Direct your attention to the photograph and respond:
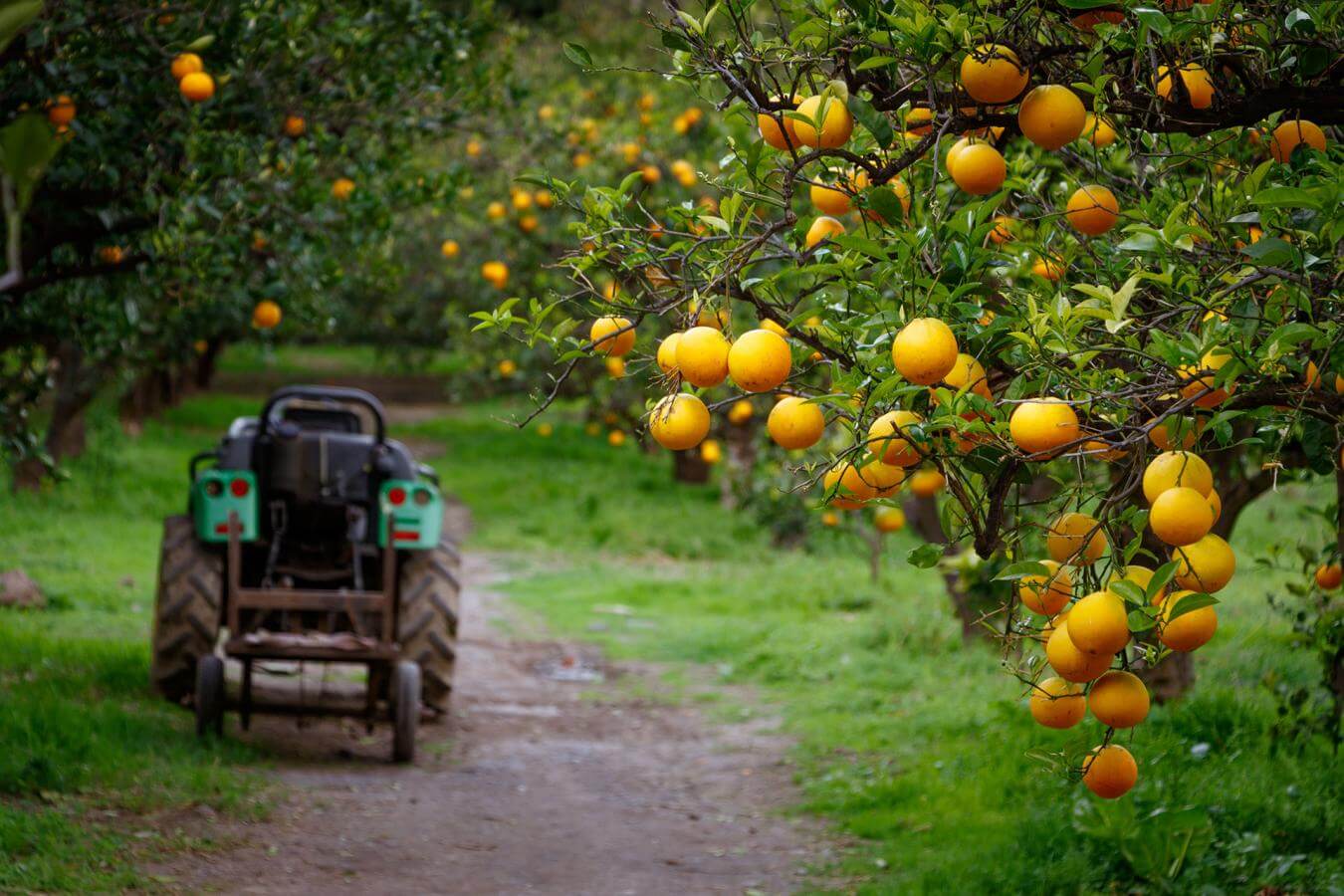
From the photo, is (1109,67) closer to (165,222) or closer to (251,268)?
(165,222)

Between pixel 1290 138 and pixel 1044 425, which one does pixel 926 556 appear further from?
pixel 1290 138

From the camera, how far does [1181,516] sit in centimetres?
232

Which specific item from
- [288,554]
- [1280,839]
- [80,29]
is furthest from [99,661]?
[1280,839]

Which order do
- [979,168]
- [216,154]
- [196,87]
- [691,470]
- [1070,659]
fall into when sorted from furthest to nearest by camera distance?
[691,470] → [216,154] → [196,87] → [979,168] → [1070,659]

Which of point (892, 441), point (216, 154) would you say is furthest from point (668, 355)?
point (216, 154)

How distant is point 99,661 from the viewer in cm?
775

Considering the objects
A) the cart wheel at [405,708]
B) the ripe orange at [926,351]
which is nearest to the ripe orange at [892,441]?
the ripe orange at [926,351]

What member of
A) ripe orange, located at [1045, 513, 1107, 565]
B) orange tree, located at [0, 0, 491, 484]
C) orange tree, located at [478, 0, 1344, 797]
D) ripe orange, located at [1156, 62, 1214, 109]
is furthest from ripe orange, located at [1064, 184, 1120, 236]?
orange tree, located at [0, 0, 491, 484]

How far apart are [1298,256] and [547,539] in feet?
40.0

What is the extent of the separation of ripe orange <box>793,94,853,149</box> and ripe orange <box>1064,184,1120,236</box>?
51 cm

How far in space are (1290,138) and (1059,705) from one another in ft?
4.27

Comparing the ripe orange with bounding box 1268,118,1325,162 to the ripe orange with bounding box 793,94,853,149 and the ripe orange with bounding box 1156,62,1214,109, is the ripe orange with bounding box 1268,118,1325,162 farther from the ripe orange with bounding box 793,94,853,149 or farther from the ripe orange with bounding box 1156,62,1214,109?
the ripe orange with bounding box 793,94,853,149

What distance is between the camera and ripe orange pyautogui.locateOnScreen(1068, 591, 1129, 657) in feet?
7.75

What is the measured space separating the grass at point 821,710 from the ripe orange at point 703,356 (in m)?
0.73
